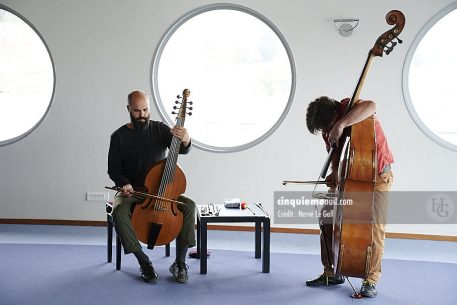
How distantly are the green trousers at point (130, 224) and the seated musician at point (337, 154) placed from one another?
930 mm

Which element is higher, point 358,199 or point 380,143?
point 380,143

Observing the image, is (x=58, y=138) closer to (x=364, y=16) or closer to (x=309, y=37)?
(x=309, y=37)

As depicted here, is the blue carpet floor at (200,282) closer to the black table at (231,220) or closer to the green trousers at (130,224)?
the black table at (231,220)

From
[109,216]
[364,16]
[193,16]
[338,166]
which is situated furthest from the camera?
[193,16]

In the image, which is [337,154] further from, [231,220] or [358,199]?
[231,220]

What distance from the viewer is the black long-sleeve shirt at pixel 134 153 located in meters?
3.92

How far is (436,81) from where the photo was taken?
16.7 feet

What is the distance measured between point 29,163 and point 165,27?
1.84 meters

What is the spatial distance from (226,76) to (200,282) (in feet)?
8.76

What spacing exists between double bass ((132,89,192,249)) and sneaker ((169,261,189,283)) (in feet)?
0.60

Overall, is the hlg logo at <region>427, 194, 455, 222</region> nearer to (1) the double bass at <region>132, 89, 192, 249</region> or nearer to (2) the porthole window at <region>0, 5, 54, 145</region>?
(1) the double bass at <region>132, 89, 192, 249</region>

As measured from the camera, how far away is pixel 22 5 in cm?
531

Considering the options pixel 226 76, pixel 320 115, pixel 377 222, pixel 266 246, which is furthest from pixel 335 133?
pixel 226 76

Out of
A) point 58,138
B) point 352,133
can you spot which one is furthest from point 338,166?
point 58,138
